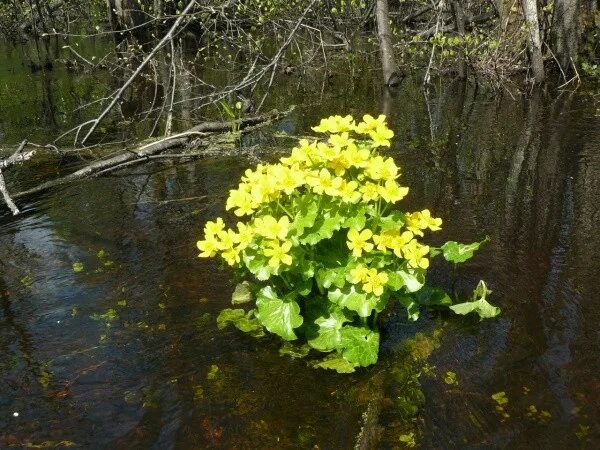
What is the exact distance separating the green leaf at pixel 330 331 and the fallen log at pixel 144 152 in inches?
152

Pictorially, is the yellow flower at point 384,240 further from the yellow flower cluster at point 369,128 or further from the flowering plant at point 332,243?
the yellow flower cluster at point 369,128

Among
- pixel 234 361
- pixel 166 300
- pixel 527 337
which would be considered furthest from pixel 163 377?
pixel 527 337

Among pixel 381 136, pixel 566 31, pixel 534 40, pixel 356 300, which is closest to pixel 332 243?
pixel 356 300

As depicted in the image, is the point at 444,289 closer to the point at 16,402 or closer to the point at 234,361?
the point at 234,361

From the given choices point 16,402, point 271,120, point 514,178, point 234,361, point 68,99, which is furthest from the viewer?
point 68,99

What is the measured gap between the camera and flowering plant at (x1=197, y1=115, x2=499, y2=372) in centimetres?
271

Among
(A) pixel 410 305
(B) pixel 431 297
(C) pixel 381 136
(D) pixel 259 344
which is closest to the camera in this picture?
(C) pixel 381 136

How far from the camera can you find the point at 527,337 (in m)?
3.12

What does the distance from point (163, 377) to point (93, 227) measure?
241 centimetres

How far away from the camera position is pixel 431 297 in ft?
10.9

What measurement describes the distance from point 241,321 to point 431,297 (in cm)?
103

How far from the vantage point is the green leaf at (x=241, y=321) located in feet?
10.8

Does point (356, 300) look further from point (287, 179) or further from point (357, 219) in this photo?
point (287, 179)

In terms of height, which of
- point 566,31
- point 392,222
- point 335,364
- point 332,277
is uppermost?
point 566,31
